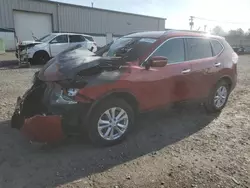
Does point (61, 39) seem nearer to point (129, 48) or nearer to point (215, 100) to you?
point (129, 48)

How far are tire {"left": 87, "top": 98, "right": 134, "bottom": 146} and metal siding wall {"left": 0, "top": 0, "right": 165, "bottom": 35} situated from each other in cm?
2180

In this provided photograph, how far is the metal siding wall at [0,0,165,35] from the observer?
2173 centimetres

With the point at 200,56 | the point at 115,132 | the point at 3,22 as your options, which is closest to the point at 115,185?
the point at 115,132

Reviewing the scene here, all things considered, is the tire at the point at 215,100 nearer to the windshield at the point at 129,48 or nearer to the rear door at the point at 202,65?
the rear door at the point at 202,65

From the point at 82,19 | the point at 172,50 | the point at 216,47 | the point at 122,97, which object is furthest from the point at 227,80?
the point at 82,19

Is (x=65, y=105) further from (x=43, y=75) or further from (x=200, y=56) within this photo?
(x=200, y=56)

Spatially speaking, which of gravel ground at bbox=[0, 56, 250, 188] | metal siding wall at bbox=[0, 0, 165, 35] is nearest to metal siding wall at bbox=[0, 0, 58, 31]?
metal siding wall at bbox=[0, 0, 165, 35]

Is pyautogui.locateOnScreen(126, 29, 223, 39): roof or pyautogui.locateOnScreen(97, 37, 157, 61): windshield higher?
pyautogui.locateOnScreen(126, 29, 223, 39): roof

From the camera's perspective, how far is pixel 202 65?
4820mm

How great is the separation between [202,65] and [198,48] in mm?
378

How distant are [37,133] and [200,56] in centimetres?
347

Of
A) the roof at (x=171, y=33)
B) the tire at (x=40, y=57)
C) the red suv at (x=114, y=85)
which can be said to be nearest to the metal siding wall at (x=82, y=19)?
the tire at (x=40, y=57)

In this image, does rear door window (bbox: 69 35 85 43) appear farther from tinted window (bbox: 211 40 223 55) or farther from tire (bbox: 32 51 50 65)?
tinted window (bbox: 211 40 223 55)

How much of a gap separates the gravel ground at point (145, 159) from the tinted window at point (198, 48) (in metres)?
1.36
